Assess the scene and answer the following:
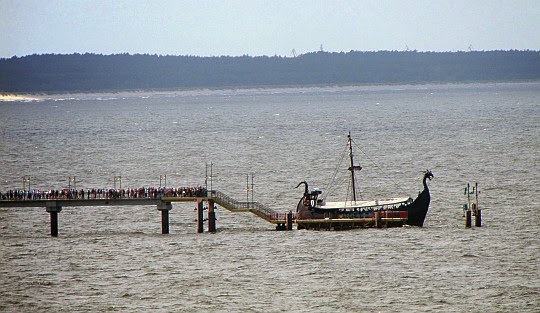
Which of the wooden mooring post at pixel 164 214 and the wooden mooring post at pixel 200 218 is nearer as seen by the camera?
the wooden mooring post at pixel 200 218

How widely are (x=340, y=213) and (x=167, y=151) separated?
92.1 meters

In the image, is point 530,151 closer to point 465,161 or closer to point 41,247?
point 465,161

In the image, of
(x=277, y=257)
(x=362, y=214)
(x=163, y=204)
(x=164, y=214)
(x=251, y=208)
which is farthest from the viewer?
(x=362, y=214)

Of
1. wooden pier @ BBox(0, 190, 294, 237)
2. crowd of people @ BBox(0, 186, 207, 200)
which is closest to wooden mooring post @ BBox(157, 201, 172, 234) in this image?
wooden pier @ BBox(0, 190, 294, 237)

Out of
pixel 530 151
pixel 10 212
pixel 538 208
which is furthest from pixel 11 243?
pixel 530 151

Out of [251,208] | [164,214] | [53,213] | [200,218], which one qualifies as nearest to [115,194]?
[164,214]

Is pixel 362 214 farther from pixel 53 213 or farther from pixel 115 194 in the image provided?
pixel 53 213

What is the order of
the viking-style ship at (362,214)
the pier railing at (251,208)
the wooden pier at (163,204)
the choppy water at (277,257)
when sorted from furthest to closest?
1. the viking-style ship at (362,214)
2. the pier railing at (251,208)
3. the wooden pier at (163,204)
4. the choppy water at (277,257)

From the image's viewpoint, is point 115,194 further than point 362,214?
No

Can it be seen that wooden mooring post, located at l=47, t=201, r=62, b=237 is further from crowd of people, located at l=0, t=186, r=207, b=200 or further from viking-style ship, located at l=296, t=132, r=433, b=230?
viking-style ship, located at l=296, t=132, r=433, b=230

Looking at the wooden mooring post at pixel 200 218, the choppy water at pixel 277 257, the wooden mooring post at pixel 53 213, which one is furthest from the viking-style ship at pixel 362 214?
the wooden mooring post at pixel 53 213

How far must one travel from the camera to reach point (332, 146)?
186m

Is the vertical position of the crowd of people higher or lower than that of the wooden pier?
higher

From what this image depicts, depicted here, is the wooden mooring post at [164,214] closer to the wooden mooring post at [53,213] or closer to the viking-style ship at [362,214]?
the wooden mooring post at [53,213]
